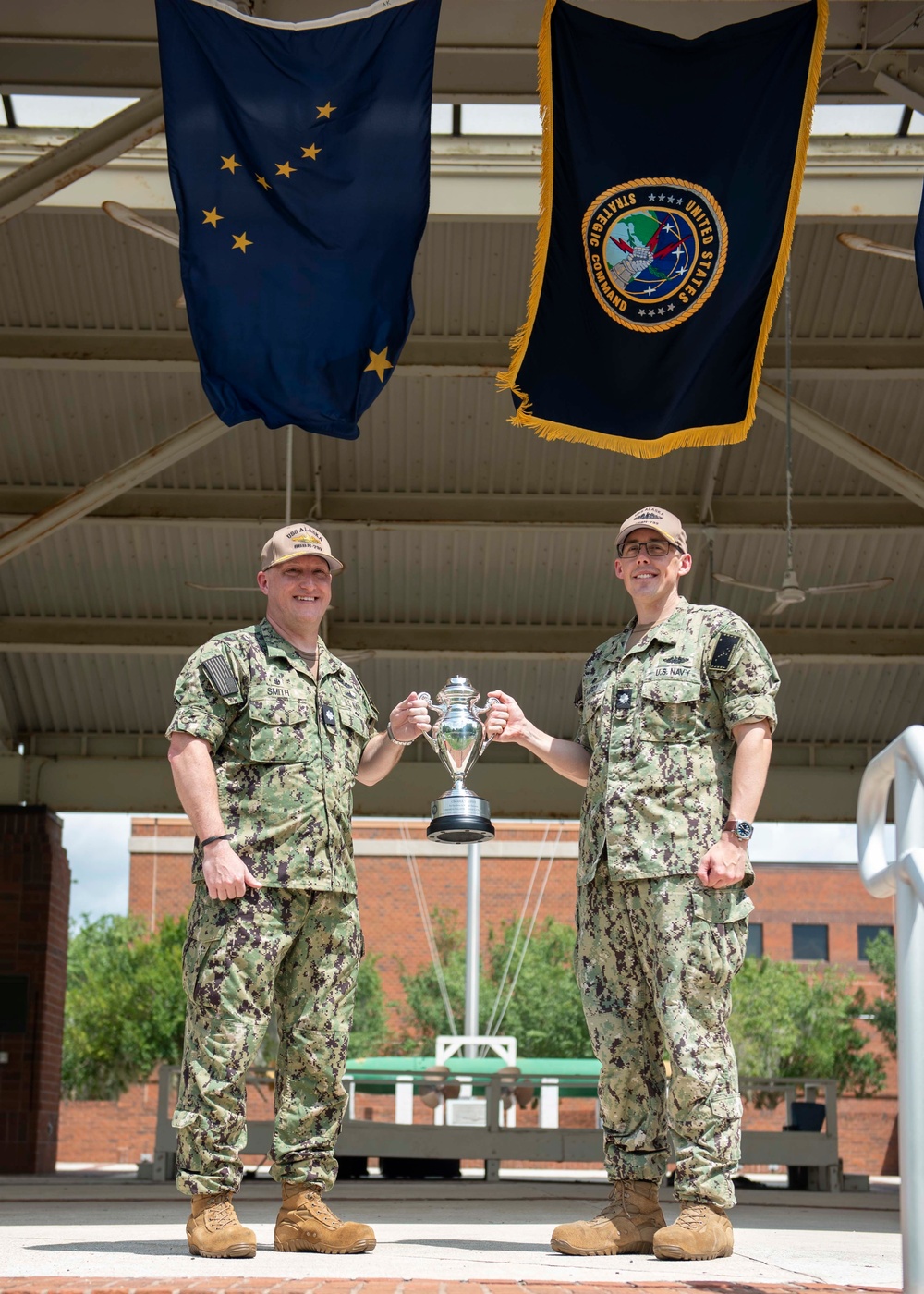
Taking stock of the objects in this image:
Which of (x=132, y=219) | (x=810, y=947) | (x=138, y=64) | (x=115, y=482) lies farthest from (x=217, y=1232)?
(x=810, y=947)

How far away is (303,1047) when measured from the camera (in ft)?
13.8

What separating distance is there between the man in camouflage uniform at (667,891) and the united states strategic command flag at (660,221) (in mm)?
1970

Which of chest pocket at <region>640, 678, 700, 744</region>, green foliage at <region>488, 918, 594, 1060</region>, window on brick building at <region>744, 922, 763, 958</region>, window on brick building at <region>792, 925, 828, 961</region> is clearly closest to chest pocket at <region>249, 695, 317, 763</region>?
chest pocket at <region>640, 678, 700, 744</region>

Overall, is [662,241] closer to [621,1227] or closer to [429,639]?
[621,1227]

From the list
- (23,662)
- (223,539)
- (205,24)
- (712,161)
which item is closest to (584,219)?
(712,161)

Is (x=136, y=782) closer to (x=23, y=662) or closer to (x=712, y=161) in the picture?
(x=23, y=662)

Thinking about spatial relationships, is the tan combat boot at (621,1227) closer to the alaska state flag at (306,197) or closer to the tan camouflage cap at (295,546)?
the tan camouflage cap at (295,546)

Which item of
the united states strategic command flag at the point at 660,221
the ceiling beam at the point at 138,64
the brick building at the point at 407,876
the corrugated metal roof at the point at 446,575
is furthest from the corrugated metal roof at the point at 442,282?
the brick building at the point at 407,876

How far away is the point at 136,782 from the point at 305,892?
1040 cm

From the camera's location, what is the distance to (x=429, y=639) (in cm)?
1331

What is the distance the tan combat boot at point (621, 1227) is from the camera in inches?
162

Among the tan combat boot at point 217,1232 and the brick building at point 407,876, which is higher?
the brick building at point 407,876

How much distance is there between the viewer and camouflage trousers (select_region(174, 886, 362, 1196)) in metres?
4.06

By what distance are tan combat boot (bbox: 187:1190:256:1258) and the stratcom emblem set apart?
396cm
